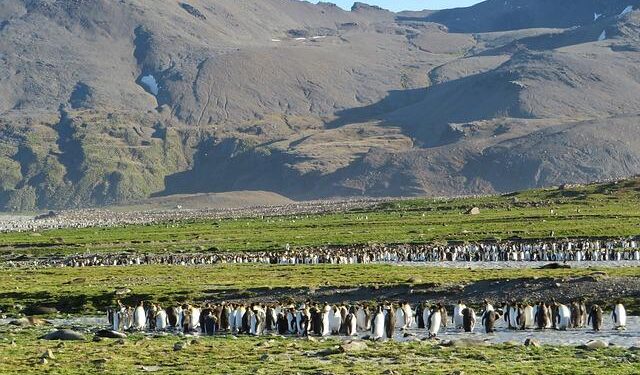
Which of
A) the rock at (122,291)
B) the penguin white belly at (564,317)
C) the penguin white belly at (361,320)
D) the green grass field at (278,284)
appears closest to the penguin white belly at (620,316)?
the penguin white belly at (564,317)

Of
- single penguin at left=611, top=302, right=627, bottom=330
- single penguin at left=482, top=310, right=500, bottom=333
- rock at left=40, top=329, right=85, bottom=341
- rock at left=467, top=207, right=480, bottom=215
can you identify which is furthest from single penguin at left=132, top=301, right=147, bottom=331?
rock at left=467, top=207, right=480, bottom=215

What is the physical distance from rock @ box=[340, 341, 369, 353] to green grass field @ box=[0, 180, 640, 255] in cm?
5412

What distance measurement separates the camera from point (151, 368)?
27.6 m

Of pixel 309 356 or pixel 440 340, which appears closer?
pixel 309 356

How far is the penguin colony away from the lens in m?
35.1

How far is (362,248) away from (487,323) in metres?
43.5

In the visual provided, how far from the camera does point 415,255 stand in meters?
73.2

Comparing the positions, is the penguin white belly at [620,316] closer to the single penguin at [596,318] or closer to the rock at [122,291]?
the single penguin at [596,318]

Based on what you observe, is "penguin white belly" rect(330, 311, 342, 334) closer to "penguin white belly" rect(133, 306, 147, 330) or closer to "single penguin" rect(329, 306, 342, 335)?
"single penguin" rect(329, 306, 342, 335)

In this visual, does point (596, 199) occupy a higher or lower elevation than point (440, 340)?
higher

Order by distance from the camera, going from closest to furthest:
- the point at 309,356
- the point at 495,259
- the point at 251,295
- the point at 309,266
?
the point at 309,356, the point at 251,295, the point at 309,266, the point at 495,259

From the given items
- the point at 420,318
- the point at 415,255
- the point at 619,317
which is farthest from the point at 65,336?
the point at 415,255

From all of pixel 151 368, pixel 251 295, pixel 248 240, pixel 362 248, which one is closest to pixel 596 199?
pixel 248 240

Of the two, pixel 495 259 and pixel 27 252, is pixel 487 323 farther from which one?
pixel 27 252
